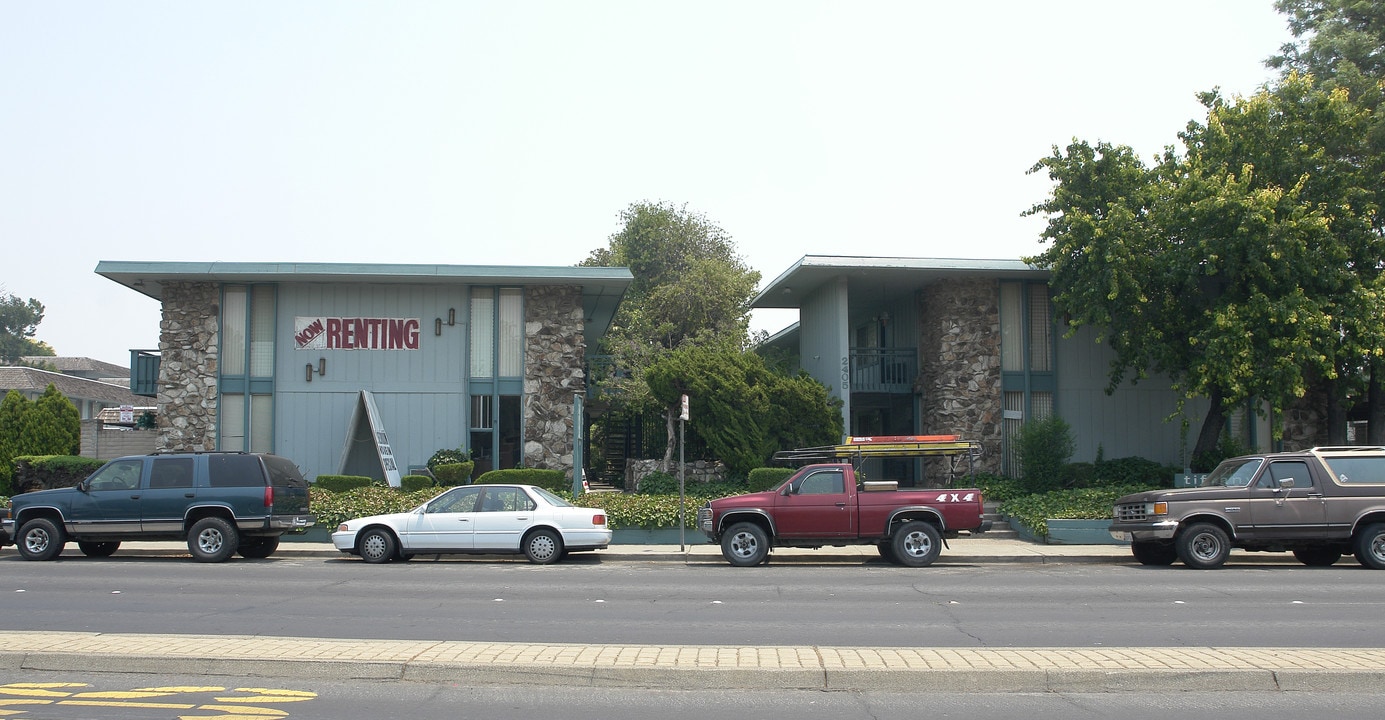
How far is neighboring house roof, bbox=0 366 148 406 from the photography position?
50688mm

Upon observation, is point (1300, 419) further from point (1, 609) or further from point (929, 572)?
point (1, 609)

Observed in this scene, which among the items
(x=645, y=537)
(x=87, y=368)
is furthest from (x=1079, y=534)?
(x=87, y=368)

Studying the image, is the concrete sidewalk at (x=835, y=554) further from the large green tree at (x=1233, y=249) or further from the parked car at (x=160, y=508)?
the large green tree at (x=1233, y=249)

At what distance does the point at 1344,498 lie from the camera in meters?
16.7

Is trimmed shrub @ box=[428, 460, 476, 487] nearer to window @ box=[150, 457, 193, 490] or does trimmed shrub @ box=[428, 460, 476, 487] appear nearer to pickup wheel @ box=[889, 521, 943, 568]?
window @ box=[150, 457, 193, 490]

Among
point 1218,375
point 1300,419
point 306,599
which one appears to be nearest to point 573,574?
point 306,599

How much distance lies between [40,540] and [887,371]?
20255 mm

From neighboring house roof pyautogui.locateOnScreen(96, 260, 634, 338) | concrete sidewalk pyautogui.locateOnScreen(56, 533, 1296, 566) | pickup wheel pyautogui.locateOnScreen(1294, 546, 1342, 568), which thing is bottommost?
concrete sidewalk pyautogui.locateOnScreen(56, 533, 1296, 566)

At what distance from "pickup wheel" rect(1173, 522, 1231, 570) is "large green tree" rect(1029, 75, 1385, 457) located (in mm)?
5730

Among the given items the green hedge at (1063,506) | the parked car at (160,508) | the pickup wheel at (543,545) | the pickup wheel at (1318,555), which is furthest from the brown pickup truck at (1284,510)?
the parked car at (160,508)

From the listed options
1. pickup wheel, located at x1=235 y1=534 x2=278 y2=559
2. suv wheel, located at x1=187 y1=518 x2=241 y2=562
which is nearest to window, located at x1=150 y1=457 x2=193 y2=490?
suv wheel, located at x1=187 y1=518 x2=241 y2=562

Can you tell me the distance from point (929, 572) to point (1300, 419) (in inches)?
637

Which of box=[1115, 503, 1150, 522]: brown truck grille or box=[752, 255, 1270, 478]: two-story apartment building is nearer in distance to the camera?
box=[1115, 503, 1150, 522]: brown truck grille

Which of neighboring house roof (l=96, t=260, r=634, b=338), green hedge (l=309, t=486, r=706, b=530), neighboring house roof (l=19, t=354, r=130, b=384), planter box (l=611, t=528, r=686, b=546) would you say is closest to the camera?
planter box (l=611, t=528, r=686, b=546)
